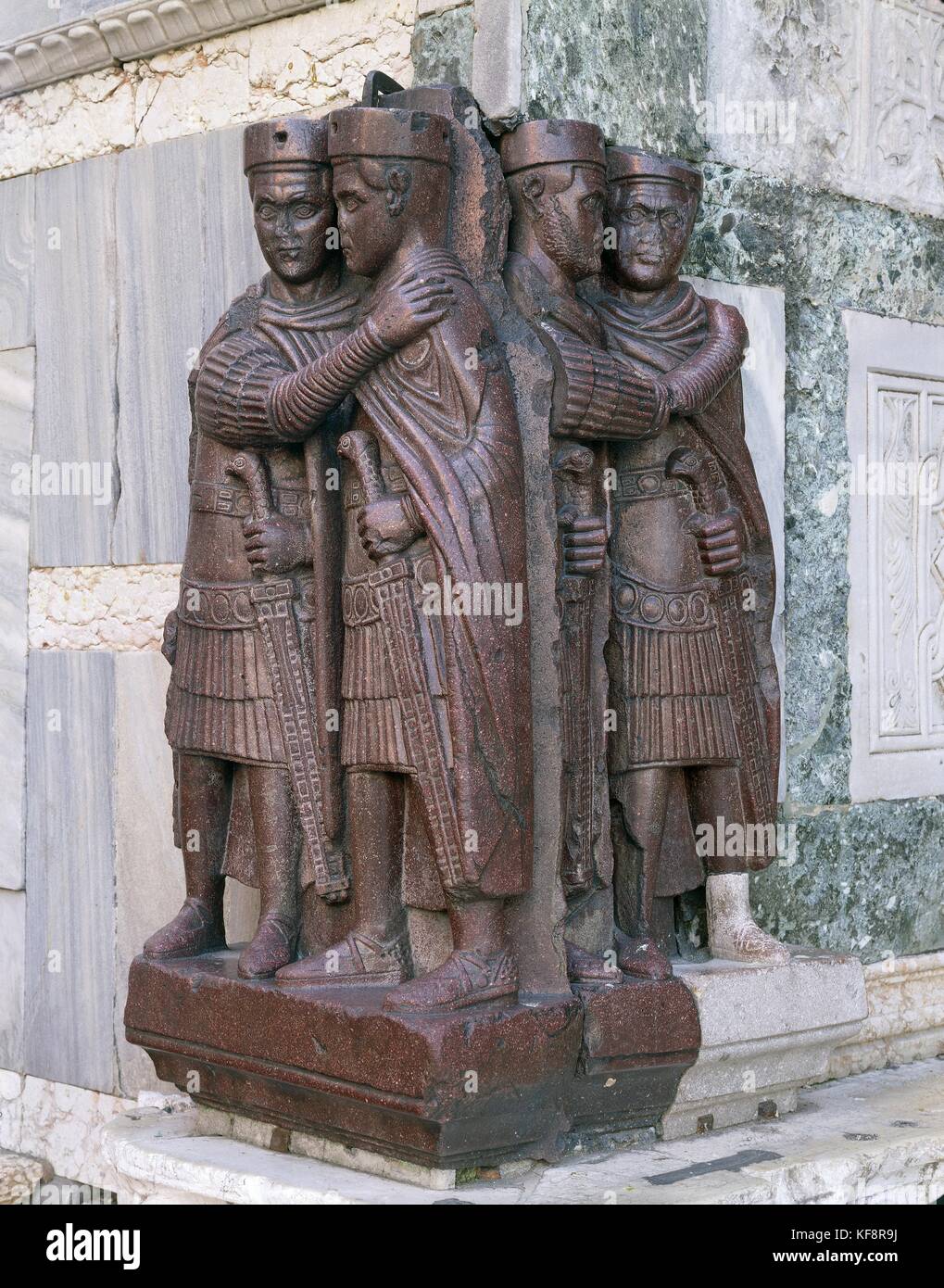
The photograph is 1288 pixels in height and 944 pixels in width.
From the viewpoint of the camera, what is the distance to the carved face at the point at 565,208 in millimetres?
3791

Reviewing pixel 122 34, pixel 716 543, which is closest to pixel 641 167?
pixel 716 543

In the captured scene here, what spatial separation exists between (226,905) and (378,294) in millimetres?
1591

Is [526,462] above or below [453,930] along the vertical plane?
above

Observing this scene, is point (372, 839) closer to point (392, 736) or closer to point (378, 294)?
point (392, 736)

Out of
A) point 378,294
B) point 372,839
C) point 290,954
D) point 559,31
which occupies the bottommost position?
point 290,954

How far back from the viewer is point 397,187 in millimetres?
3652

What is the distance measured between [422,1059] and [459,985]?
6.5 inches

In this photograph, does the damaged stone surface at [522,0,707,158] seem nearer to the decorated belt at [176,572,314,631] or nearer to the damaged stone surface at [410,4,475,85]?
the damaged stone surface at [410,4,475,85]

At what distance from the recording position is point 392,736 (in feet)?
11.9

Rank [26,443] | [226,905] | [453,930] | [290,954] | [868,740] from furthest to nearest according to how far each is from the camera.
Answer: [26,443]
[868,740]
[226,905]
[290,954]
[453,930]

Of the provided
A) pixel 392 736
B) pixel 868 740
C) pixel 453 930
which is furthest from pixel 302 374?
pixel 868 740

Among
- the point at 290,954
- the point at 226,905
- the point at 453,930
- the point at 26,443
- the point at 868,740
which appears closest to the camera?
the point at 453,930

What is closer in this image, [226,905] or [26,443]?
[226,905]

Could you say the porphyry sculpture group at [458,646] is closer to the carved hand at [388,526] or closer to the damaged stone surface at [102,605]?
the carved hand at [388,526]
